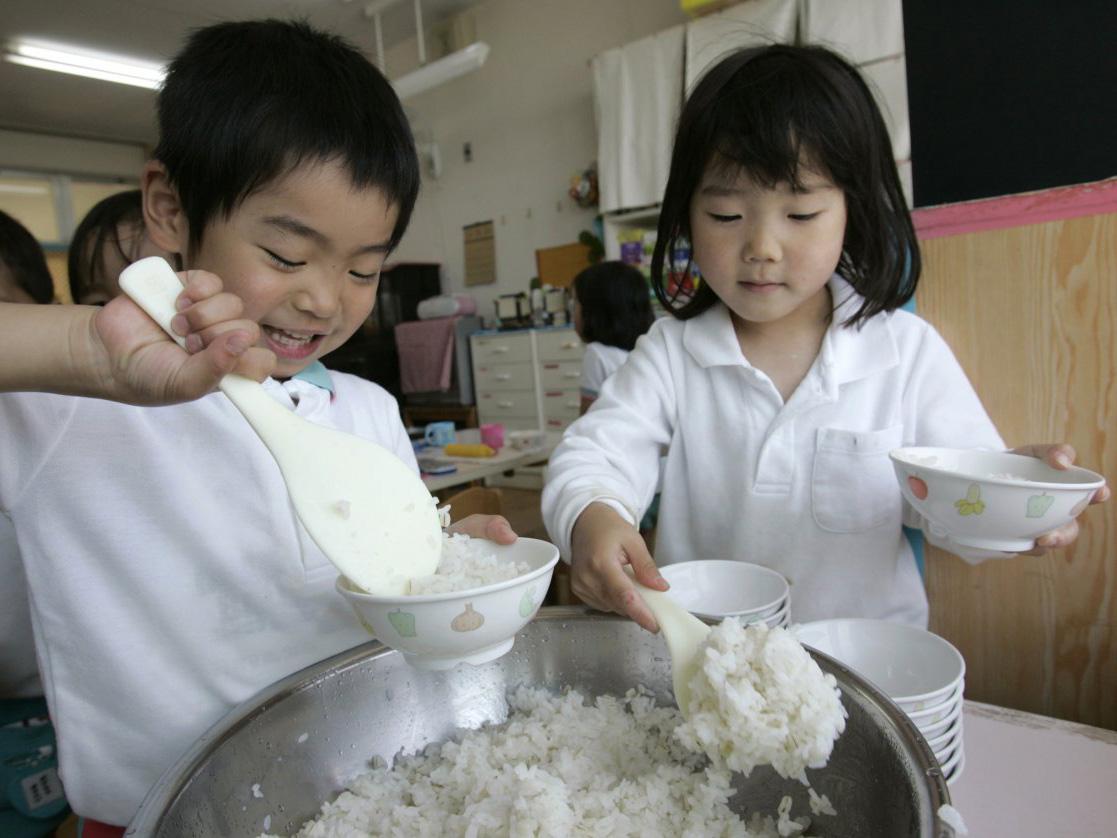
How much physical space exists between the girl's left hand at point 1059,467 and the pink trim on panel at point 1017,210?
1.28 feet

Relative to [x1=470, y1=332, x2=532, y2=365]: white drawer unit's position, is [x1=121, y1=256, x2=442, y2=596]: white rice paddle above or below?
below

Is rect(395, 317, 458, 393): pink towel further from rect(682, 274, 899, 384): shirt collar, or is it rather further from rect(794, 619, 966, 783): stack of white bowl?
rect(794, 619, 966, 783): stack of white bowl

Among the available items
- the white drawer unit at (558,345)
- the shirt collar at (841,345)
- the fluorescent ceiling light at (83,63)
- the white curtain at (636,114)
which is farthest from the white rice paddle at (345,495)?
the fluorescent ceiling light at (83,63)

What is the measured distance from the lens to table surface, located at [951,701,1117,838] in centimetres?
57

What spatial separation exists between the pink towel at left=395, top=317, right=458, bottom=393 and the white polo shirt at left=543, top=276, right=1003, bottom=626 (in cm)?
436

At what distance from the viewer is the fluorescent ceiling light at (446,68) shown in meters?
4.36

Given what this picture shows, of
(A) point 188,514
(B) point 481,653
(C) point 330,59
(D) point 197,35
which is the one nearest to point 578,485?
(B) point 481,653

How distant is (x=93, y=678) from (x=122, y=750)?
0.28 ft

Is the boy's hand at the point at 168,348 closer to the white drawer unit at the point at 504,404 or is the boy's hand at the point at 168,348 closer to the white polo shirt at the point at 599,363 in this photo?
the white polo shirt at the point at 599,363

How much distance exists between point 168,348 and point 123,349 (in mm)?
29

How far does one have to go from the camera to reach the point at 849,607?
1.09m

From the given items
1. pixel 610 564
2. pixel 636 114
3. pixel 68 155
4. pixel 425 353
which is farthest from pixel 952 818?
pixel 68 155

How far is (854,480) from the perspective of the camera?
3.41 ft

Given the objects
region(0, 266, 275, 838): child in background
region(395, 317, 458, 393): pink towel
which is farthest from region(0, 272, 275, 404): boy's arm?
region(395, 317, 458, 393): pink towel
